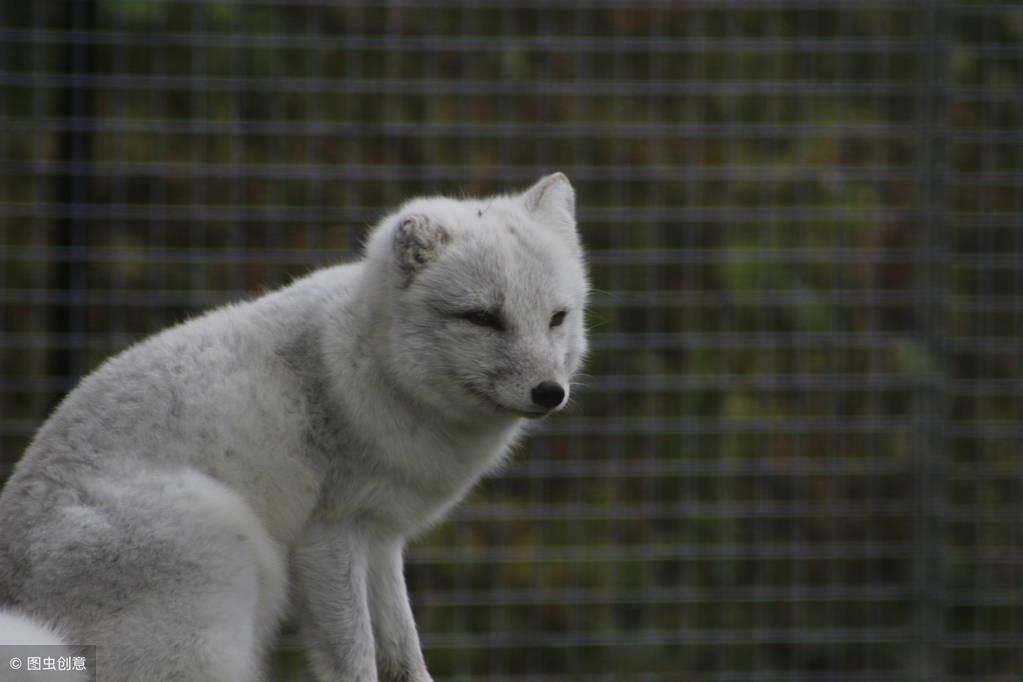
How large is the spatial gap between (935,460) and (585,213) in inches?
59.7

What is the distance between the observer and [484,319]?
2.73 m

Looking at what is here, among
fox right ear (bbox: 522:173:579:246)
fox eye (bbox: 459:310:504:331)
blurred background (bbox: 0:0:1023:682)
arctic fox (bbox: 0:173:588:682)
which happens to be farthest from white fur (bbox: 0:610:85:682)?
blurred background (bbox: 0:0:1023:682)

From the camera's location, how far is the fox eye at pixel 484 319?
2.72 meters

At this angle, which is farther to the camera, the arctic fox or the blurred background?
the blurred background

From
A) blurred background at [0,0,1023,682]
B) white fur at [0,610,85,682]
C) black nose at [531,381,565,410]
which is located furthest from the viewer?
blurred background at [0,0,1023,682]

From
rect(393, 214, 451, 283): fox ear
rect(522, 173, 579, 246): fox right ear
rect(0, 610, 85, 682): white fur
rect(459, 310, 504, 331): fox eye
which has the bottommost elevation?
rect(0, 610, 85, 682): white fur

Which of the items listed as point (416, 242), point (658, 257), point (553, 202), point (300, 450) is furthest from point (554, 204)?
point (658, 257)

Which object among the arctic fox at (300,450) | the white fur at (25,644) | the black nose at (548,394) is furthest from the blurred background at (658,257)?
the white fur at (25,644)

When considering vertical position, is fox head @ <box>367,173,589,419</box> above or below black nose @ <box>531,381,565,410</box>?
above

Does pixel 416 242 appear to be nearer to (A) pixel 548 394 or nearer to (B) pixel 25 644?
(A) pixel 548 394

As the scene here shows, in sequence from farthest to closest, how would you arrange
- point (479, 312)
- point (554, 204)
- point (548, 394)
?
point (554, 204) < point (479, 312) < point (548, 394)

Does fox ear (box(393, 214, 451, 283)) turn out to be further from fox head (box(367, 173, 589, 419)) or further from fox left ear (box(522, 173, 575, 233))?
fox left ear (box(522, 173, 575, 233))

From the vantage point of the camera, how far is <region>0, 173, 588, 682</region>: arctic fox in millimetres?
2461

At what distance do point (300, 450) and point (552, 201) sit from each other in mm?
744
